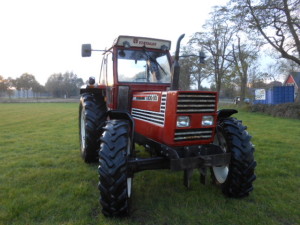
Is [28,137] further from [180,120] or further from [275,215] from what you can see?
[275,215]

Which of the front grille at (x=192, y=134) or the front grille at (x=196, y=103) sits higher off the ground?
the front grille at (x=196, y=103)

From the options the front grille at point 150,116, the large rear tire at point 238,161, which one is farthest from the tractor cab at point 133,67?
the large rear tire at point 238,161

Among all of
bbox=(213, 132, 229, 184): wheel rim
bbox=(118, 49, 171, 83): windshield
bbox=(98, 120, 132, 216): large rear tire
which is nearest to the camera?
bbox=(98, 120, 132, 216): large rear tire

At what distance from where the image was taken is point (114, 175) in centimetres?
288

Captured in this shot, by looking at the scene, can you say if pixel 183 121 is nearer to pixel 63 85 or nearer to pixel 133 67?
pixel 133 67

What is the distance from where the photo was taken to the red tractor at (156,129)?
2.95 m

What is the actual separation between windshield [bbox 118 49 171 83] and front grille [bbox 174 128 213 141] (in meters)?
1.50

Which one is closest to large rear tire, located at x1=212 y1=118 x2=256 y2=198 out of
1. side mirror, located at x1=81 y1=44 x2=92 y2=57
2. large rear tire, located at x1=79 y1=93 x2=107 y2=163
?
large rear tire, located at x1=79 y1=93 x2=107 y2=163

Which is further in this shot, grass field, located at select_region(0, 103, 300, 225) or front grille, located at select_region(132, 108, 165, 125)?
front grille, located at select_region(132, 108, 165, 125)

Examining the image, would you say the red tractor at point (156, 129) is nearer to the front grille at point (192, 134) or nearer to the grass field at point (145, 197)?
the front grille at point (192, 134)

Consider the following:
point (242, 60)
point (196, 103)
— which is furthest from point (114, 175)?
point (242, 60)

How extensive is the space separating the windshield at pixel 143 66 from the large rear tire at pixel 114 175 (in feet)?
4.81

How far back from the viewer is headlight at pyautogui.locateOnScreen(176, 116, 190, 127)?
9.78ft

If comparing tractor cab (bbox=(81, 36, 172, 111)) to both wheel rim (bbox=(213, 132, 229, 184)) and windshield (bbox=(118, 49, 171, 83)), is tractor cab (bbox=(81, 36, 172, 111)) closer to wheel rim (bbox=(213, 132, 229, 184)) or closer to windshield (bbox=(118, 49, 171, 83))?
windshield (bbox=(118, 49, 171, 83))
